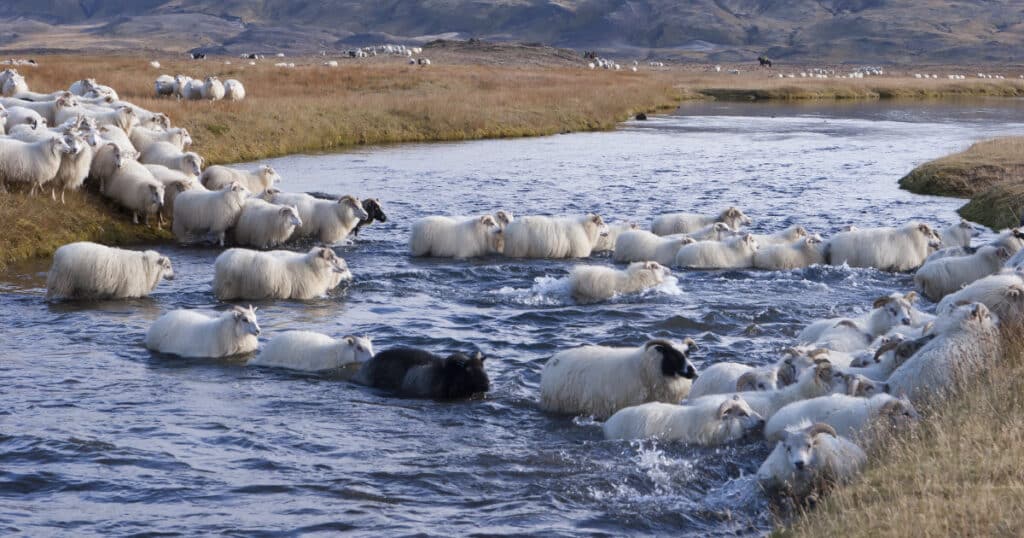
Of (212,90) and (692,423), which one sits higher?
(212,90)

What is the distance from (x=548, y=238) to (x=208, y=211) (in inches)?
217

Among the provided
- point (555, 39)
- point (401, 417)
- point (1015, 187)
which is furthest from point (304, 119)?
point (555, 39)

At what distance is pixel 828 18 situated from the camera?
Answer: 639 ft

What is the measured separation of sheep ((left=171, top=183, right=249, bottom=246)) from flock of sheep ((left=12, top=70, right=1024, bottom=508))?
0.11ft

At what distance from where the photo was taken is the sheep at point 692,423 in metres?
9.40

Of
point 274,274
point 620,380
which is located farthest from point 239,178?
point 620,380

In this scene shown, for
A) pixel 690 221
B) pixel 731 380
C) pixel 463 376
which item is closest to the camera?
pixel 731 380

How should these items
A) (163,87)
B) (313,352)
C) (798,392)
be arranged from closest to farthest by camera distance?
(798,392)
(313,352)
(163,87)

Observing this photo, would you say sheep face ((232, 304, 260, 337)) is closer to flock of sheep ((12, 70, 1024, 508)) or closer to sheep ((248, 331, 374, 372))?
flock of sheep ((12, 70, 1024, 508))

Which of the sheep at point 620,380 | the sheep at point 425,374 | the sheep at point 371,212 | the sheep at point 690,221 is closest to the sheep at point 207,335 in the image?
the sheep at point 425,374

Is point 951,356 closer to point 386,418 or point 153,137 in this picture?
point 386,418

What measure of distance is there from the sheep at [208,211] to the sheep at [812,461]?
1204 centimetres

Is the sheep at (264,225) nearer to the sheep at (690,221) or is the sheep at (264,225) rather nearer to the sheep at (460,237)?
the sheep at (460,237)

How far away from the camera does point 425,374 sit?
37.3 feet
